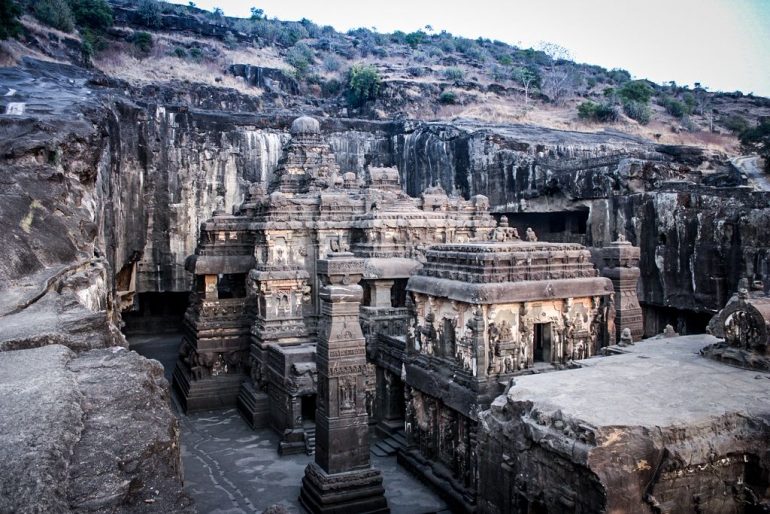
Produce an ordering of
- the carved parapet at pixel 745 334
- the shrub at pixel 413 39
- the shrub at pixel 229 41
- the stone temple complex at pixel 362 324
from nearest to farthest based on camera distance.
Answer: the stone temple complex at pixel 362 324, the carved parapet at pixel 745 334, the shrub at pixel 229 41, the shrub at pixel 413 39

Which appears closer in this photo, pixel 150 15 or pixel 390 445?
pixel 390 445

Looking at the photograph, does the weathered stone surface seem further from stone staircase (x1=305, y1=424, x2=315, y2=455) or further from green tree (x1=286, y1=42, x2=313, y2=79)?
green tree (x1=286, y1=42, x2=313, y2=79)

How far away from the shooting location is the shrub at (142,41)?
132 feet

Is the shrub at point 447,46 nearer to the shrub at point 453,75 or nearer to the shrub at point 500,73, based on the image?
the shrub at point 500,73

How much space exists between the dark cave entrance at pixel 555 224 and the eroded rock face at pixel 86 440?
1932 centimetres

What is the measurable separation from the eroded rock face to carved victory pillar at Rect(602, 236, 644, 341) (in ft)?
30.7

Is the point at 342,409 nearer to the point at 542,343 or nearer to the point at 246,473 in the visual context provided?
the point at 246,473

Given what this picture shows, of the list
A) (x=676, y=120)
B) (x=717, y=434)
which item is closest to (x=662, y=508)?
(x=717, y=434)

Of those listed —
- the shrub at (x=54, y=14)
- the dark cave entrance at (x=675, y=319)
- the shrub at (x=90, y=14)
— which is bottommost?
Result: the dark cave entrance at (x=675, y=319)

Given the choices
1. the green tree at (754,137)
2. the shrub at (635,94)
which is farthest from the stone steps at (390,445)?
the shrub at (635,94)

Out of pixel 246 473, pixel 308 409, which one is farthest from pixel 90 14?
pixel 246 473

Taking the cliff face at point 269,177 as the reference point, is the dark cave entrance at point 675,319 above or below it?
below

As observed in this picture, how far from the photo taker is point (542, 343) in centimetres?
1054

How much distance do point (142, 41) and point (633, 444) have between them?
42.5m
